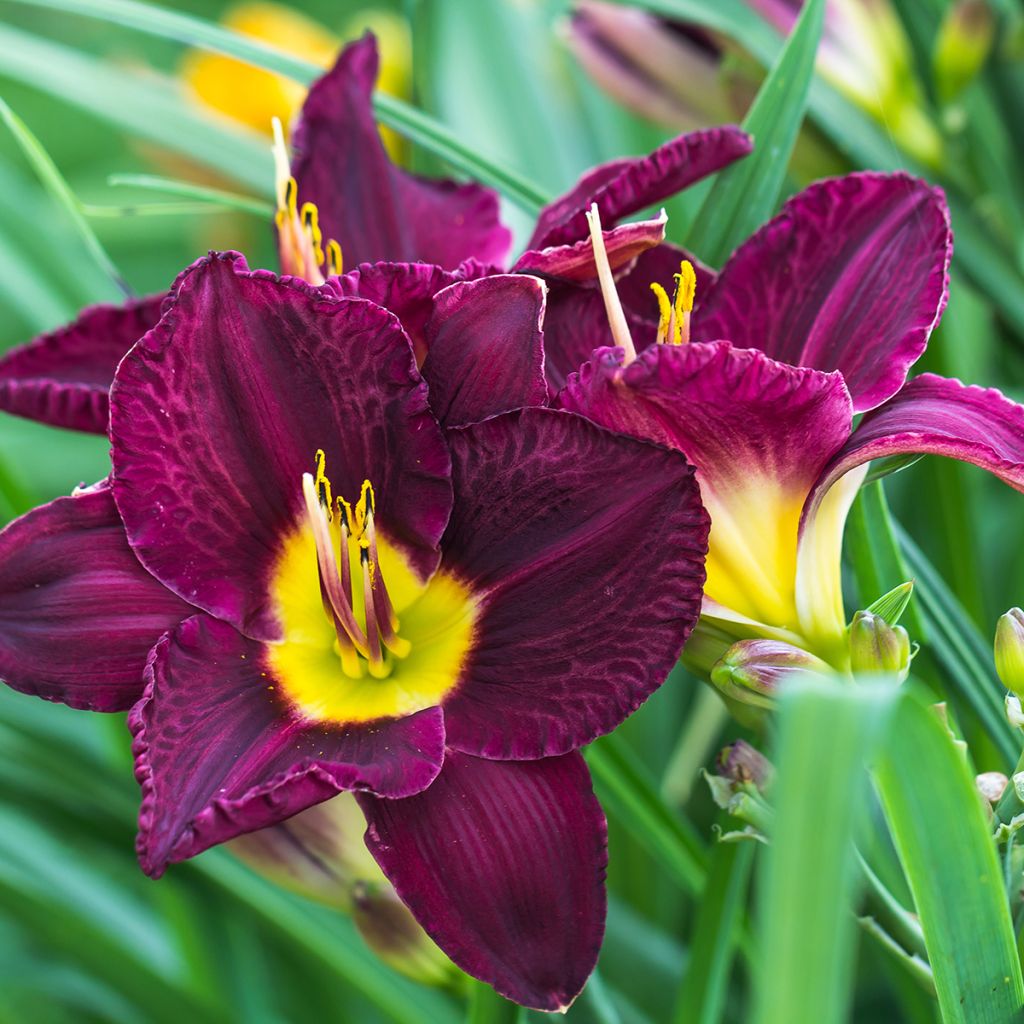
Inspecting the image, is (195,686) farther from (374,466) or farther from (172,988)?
(172,988)

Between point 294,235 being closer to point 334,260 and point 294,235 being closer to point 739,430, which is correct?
point 334,260

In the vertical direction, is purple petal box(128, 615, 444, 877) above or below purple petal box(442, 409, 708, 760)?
below

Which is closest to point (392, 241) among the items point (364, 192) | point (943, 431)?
point (364, 192)

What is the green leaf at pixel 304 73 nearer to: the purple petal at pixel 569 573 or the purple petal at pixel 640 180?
the purple petal at pixel 640 180

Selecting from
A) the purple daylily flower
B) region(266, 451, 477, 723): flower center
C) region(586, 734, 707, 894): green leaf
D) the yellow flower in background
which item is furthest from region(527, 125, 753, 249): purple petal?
the yellow flower in background

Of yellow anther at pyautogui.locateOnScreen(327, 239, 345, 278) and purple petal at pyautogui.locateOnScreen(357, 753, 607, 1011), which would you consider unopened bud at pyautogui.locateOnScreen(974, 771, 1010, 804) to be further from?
yellow anther at pyautogui.locateOnScreen(327, 239, 345, 278)

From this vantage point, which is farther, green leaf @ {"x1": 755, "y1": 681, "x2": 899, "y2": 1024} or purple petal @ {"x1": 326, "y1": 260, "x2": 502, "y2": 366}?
purple petal @ {"x1": 326, "y1": 260, "x2": 502, "y2": 366}
